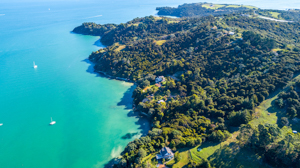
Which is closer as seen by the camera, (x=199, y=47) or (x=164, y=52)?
(x=199, y=47)

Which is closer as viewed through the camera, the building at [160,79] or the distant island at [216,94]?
the distant island at [216,94]

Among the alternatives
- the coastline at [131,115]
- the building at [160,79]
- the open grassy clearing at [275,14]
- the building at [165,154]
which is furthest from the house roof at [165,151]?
the open grassy clearing at [275,14]

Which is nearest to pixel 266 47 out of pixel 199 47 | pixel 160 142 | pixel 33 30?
pixel 199 47

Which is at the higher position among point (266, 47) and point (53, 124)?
point (266, 47)

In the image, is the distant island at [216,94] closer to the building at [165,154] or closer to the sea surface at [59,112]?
the building at [165,154]

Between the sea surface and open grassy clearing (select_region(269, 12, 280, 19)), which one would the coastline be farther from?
open grassy clearing (select_region(269, 12, 280, 19))

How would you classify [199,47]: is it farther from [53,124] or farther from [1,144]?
[1,144]

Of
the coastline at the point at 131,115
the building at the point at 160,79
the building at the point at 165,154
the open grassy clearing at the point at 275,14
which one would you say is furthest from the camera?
the open grassy clearing at the point at 275,14
